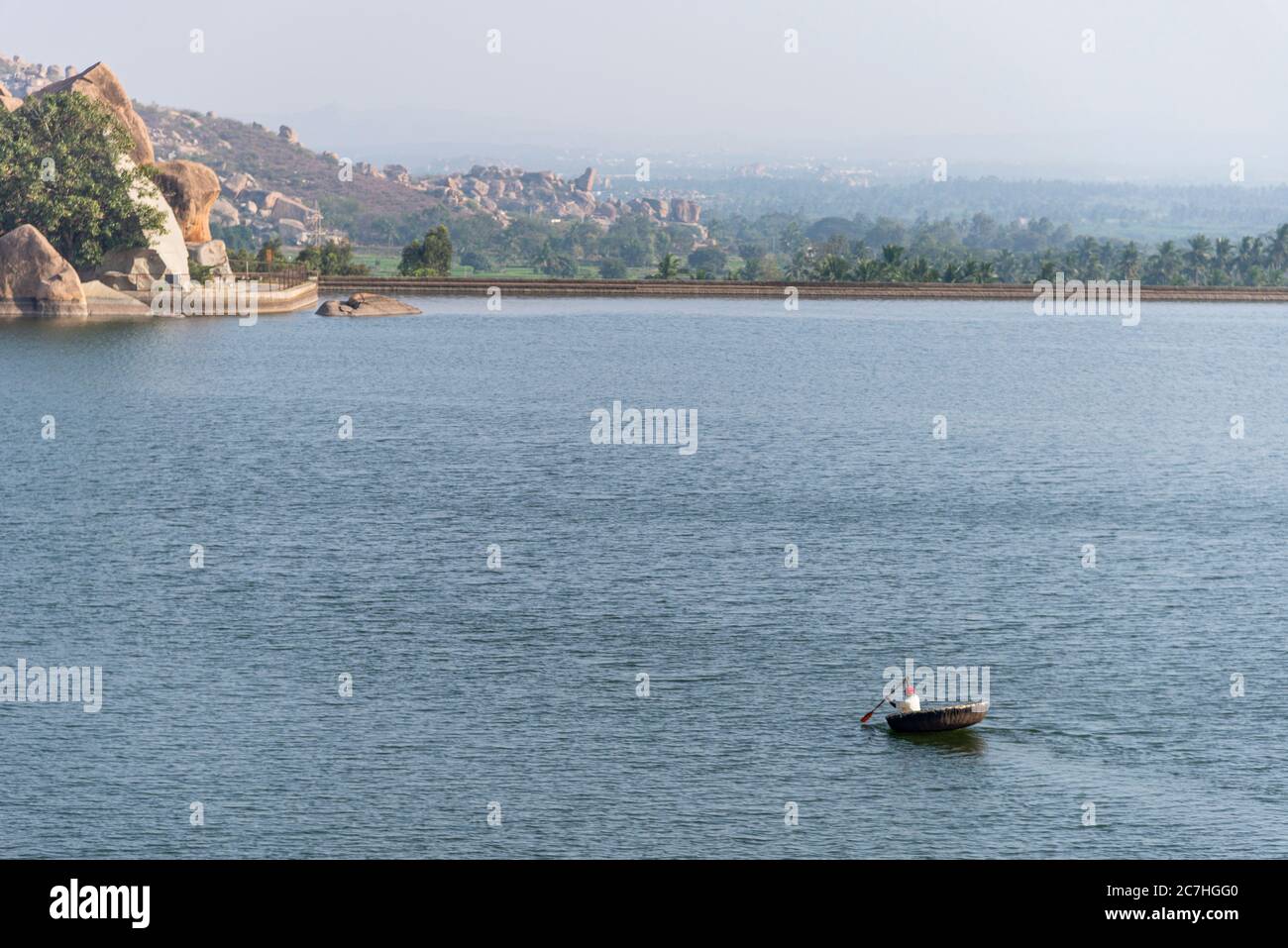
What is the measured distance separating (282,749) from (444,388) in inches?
2986

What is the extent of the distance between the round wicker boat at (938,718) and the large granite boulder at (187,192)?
450 feet

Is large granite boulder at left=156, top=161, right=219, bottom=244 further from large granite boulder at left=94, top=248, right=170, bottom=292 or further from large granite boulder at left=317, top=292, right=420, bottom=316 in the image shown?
large granite boulder at left=317, top=292, right=420, bottom=316

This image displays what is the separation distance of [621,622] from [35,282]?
369 ft

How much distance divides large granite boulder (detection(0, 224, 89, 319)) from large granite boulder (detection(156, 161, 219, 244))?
18735 millimetres

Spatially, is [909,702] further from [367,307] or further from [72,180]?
[367,307]

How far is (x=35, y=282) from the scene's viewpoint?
153 m

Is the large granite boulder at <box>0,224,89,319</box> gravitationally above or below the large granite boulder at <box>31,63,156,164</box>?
below

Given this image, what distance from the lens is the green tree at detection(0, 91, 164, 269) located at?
506ft

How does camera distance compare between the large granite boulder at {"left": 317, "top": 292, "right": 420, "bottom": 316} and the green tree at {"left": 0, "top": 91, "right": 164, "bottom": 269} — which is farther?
the large granite boulder at {"left": 317, "top": 292, "right": 420, "bottom": 316}

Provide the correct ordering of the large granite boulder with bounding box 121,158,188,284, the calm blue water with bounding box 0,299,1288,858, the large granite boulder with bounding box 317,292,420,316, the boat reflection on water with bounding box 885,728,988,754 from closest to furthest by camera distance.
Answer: the calm blue water with bounding box 0,299,1288,858
the boat reflection on water with bounding box 885,728,988,754
the large granite boulder with bounding box 121,158,188,284
the large granite boulder with bounding box 317,292,420,316

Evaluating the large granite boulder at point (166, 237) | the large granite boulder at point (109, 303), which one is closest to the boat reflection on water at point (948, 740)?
the large granite boulder at point (109, 303)

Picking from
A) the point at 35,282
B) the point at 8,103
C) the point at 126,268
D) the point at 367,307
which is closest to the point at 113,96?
the point at 8,103

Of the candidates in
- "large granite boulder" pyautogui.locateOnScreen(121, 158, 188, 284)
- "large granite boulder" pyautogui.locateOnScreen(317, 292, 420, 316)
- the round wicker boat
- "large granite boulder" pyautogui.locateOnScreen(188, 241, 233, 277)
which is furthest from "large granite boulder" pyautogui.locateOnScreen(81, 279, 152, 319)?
the round wicker boat
